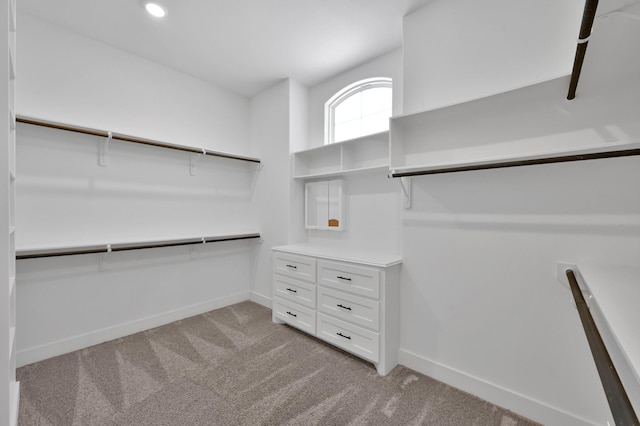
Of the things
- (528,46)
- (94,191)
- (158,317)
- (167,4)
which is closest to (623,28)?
(528,46)

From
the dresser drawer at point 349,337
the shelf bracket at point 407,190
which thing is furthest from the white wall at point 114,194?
the shelf bracket at point 407,190

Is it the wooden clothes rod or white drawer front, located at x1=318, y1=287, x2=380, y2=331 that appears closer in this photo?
the wooden clothes rod

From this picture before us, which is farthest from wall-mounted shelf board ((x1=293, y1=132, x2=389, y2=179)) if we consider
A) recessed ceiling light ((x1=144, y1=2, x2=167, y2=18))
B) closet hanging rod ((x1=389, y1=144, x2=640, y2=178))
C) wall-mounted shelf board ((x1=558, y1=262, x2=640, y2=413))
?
recessed ceiling light ((x1=144, y1=2, x2=167, y2=18))

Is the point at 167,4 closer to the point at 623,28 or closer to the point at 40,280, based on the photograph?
the point at 40,280

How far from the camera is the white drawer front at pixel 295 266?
2.55 meters

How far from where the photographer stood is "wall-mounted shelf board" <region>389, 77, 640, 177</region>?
1.42 m

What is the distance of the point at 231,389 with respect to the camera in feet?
6.15

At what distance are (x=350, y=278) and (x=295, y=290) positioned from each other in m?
0.71

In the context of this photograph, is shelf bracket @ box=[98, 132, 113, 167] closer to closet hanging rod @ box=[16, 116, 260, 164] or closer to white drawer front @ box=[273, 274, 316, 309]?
closet hanging rod @ box=[16, 116, 260, 164]

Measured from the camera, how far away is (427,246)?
209 centimetres

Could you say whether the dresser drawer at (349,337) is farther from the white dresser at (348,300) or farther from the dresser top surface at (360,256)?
the dresser top surface at (360,256)

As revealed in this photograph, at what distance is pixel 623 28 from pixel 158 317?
4.06 m

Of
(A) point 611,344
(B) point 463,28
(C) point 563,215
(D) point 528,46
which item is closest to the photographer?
(A) point 611,344

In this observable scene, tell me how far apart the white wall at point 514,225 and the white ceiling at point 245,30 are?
370 mm
